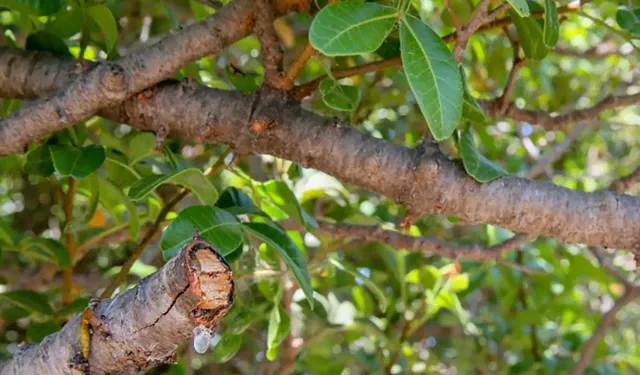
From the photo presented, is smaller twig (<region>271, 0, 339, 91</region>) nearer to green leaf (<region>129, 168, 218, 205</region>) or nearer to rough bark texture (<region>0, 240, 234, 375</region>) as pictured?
green leaf (<region>129, 168, 218, 205</region>)

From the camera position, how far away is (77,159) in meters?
0.94

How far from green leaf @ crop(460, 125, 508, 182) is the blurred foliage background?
166 mm

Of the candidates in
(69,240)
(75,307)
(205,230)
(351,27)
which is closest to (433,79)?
(351,27)

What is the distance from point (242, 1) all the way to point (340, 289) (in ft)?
2.73

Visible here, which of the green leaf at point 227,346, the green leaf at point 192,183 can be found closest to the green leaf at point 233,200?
the green leaf at point 192,183

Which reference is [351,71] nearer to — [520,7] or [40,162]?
[520,7]

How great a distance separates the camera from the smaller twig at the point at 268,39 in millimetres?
876

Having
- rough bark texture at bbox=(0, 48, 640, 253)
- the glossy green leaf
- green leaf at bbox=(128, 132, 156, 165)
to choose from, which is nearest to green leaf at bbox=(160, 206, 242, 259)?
rough bark texture at bbox=(0, 48, 640, 253)

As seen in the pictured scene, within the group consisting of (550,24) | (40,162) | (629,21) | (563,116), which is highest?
(550,24)

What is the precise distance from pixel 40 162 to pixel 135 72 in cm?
22

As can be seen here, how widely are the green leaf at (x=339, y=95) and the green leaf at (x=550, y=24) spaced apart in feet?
0.78

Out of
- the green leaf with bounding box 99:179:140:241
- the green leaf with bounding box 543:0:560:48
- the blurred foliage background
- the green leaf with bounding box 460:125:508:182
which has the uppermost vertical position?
the green leaf with bounding box 543:0:560:48

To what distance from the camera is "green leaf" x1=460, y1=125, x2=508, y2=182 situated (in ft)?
2.83

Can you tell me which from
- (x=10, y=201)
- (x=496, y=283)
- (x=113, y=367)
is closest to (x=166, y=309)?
(x=113, y=367)
